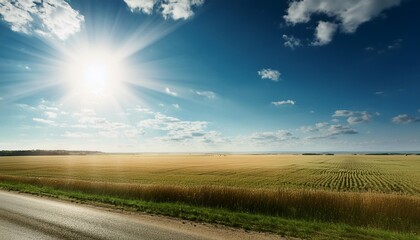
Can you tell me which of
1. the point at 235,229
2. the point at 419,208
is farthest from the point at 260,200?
the point at 419,208

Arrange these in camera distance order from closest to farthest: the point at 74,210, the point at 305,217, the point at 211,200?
the point at 74,210
the point at 305,217
the point at 211,200

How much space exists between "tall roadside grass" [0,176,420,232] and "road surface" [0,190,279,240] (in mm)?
5818

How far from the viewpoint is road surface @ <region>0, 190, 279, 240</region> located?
10.0 m

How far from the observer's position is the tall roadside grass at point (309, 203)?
15.1m

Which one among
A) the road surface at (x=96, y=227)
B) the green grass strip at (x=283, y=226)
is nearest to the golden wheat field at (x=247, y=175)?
the green grass strip at (x=283, y=226)

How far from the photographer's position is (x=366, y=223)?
14820 mm

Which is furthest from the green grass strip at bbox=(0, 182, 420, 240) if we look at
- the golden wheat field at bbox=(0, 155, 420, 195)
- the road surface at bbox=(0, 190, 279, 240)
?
the golden wheat field at bbox=(0, 155, 420, 195)

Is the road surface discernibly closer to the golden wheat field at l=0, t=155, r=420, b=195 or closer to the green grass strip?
the green grass strip

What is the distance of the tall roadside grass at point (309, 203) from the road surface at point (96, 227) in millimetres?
5818

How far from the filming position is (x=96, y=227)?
36.2 feet

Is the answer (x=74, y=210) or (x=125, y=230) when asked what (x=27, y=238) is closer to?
(x=125, y=230)

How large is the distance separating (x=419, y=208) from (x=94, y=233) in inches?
593

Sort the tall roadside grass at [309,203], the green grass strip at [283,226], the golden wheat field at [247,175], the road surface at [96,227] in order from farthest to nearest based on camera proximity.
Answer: the golden wheat field at [247,175], the tall roadside grass at [309,203], the green grass strip at [283,226], the road surface at [96,227]

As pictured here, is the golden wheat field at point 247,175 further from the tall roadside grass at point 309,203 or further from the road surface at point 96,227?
the road surface at point 96,227
